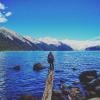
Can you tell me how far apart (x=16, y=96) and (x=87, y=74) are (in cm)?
1099

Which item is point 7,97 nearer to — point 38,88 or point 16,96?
point 16,96

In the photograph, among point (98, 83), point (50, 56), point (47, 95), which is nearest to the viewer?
point (47, 95)

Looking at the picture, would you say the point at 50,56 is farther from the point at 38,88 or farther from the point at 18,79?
the point at 18,79

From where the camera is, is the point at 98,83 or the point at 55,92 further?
the point at 98,83

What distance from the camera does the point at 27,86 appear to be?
39281mm

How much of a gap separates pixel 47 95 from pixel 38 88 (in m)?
14.2

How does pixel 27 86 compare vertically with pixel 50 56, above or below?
below

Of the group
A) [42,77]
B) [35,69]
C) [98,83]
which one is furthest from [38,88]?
[35,69]

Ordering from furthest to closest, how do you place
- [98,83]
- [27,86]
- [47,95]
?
1. [27,86]
2. [98,83]
3. [47,95]

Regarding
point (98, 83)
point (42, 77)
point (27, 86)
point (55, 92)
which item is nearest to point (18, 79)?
point (42, 77)

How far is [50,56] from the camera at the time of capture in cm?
3653

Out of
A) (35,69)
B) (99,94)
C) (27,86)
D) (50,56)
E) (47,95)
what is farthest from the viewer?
(35,69)

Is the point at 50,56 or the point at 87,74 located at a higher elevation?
the point at 50,56

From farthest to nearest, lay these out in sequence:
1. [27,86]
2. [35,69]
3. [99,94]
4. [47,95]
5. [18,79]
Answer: [35,69], [18,79], [27,86], [99,94], [47,95]
